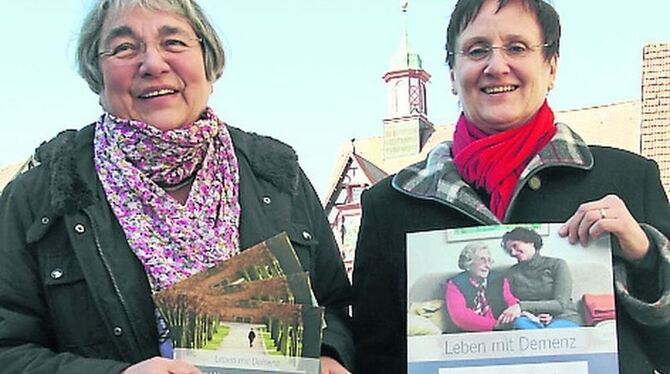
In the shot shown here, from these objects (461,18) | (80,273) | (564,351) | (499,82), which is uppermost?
(461,18)

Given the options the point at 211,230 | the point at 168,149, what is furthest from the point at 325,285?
the point at 168,149

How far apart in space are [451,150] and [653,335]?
0.79 m

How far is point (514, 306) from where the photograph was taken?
2498mm

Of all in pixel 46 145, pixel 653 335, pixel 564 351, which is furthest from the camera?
pixel 46 145

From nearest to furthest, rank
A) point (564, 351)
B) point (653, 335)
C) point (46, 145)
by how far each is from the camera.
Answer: point (564, 351) < point (653, 335) < point (46, 145)

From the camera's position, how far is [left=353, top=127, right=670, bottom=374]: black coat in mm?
2607

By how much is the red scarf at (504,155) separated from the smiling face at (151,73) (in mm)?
800

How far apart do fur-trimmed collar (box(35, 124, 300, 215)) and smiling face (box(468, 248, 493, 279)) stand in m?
0.60

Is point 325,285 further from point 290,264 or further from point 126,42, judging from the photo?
point 126,42

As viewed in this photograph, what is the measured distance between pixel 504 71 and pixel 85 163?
1175 mm

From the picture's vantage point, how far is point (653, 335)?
264 cm

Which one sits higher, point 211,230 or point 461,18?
point 461,18

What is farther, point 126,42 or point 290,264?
point 126,42

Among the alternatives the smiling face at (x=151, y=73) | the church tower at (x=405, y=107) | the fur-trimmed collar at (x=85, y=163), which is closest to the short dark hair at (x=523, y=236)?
the fur-trimmed collar at (x=85, y=163)
